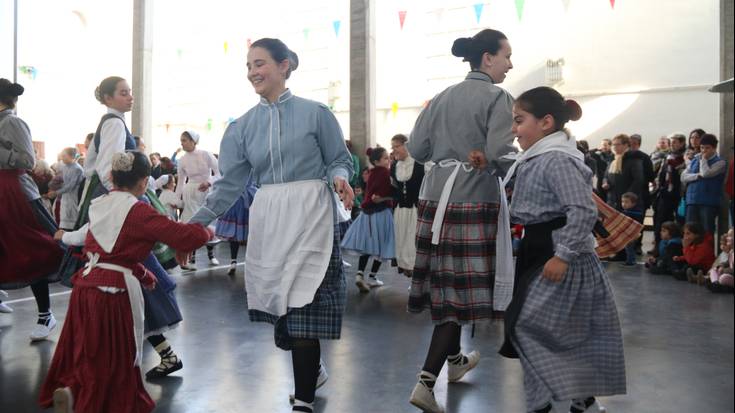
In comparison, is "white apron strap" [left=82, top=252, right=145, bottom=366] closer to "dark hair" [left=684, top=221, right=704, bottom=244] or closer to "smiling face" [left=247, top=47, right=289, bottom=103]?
"smiling face" [left=247, top=47, right=289, bottom=103]

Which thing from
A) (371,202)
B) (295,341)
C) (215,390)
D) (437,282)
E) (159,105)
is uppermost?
(159,105)

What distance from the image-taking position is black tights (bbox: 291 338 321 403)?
2.28m

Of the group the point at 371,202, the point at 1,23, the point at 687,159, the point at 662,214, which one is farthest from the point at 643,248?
the point at 1,23

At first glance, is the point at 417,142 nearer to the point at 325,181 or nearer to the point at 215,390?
the point at 325,181

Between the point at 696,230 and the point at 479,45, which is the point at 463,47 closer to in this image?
the point at 479,45

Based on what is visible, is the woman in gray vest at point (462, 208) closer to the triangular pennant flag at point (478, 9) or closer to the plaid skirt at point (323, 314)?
the plaid skirt at point (323, 314)

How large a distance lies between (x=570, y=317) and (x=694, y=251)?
451 cm

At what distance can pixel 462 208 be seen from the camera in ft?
8.27

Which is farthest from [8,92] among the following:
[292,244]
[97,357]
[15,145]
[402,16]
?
[402,16]

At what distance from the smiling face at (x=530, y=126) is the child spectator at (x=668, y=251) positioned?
4.54 m

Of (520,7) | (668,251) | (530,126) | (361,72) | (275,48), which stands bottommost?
(668,251)

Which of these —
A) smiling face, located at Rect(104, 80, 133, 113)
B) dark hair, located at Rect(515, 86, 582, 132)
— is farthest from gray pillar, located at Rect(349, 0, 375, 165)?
dark hair, located at Rect(515, 86, 582, 132)

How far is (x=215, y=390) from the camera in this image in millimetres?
2750

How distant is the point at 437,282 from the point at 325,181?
601 mm
